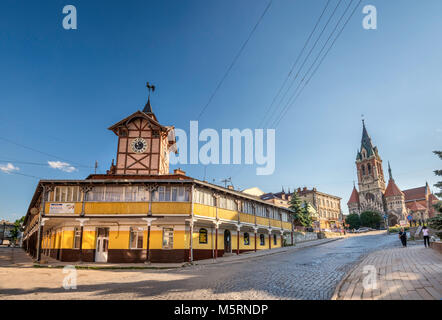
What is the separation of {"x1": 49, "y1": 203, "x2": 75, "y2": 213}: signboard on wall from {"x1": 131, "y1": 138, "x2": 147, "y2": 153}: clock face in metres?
7.63

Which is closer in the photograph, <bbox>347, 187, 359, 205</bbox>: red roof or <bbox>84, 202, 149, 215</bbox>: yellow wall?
<bbox>84, 202, 149, 215</bbox>: yellow wall

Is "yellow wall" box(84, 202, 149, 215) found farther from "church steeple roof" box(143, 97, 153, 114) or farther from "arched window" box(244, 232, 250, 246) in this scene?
"arched window" box(244, 232, 250, 246)

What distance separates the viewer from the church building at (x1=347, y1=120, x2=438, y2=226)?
347ft

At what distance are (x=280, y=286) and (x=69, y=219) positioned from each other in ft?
64.1

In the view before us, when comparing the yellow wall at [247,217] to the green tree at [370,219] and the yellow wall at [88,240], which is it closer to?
the yellow wall at [88,240]

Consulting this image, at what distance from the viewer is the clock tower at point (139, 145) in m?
27.2

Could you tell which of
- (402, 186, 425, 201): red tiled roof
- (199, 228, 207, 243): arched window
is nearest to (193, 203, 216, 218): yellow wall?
(199, 228, 207, 243): arched window

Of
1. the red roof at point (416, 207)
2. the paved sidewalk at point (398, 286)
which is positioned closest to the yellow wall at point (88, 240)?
the paved sidewalk at point (398, 286)

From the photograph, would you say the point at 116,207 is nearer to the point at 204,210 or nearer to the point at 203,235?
the point at 204,210

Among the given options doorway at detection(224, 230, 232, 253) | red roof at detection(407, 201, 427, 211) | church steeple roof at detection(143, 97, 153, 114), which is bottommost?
doorway at detection(224, 230, 232, 253)

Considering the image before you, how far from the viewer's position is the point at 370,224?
A: 90312 millimetres

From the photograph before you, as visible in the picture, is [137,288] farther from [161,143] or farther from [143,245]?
[161,143]
